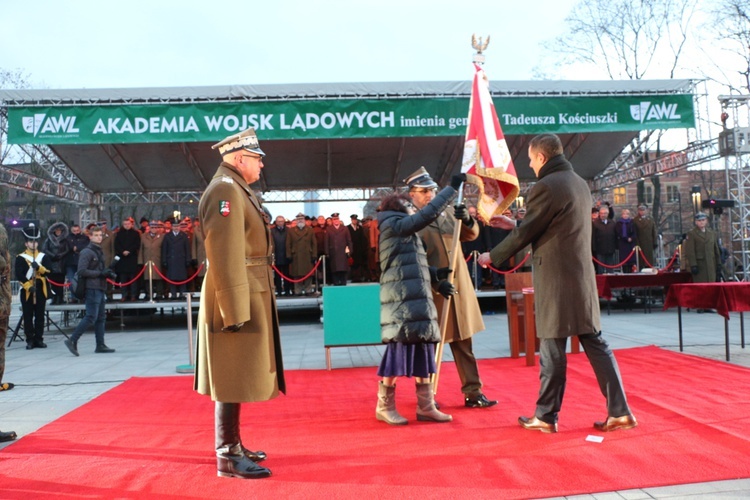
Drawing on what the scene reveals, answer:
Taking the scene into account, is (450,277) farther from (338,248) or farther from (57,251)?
(57,251)

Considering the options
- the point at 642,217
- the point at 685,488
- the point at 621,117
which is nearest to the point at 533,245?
the point at 685,488

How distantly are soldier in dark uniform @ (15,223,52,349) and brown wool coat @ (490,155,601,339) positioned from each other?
856cm

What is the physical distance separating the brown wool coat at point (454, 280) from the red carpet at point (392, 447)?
66cm

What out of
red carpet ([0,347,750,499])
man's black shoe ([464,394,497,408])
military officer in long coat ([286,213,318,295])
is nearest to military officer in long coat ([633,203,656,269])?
military officer in long coat ([286,213,318,295])

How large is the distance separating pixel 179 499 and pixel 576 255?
284 centimetres

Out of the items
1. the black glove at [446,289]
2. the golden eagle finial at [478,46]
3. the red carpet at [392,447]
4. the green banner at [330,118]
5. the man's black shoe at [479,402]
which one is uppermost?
the green banner at [330,118]

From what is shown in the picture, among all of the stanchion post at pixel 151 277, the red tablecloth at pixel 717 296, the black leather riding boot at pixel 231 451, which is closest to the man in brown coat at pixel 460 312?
the black leather riding boot at pixel 231 451

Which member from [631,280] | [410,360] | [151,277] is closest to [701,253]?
[631,280]

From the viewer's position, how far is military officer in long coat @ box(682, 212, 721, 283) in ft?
42.4

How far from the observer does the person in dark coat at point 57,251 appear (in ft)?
41.4

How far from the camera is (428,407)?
462cm

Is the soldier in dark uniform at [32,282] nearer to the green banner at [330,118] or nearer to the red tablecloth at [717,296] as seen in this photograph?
the green banner at [330,118]

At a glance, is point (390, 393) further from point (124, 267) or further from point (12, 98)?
point (12, 98)

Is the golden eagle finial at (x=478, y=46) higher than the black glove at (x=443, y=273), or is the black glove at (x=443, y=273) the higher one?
the golden eagle finial at (x=478, y=46)
